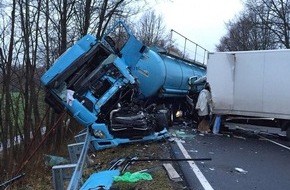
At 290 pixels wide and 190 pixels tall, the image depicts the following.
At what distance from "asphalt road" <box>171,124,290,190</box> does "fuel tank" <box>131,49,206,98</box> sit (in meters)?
1.64

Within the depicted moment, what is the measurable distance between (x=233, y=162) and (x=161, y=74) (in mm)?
4650

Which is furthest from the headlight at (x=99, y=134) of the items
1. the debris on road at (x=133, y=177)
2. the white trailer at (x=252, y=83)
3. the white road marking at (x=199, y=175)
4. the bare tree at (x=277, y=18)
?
the bare tree at (x=277, y=18)

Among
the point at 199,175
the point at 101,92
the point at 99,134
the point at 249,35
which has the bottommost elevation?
the point at 199,175

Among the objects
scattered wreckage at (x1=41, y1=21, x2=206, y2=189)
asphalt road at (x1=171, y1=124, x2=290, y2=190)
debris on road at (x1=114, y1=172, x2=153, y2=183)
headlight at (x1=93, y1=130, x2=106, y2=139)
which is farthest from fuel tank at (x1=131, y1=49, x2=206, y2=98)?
debris on road at (x1=114, y1=172, x2=153, y2=183)

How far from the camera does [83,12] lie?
19531 millimetres

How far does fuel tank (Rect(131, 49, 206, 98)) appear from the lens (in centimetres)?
1205

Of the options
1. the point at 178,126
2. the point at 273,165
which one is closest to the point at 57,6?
the point at 178,126

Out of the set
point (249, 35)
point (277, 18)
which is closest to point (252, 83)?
point (277, 18)

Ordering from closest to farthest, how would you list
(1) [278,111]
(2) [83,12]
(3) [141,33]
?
1. (1) [278,111]
2. (2) [83,12]
3. (3) [141,33]

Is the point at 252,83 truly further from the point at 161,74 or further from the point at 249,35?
the point at 249,35

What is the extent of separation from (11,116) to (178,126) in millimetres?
6190

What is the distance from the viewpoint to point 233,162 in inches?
349

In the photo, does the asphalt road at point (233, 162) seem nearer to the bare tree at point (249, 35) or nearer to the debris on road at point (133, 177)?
the debris on road at point (133, 177)

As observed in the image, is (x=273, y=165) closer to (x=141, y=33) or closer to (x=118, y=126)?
(x=118, y=126)
